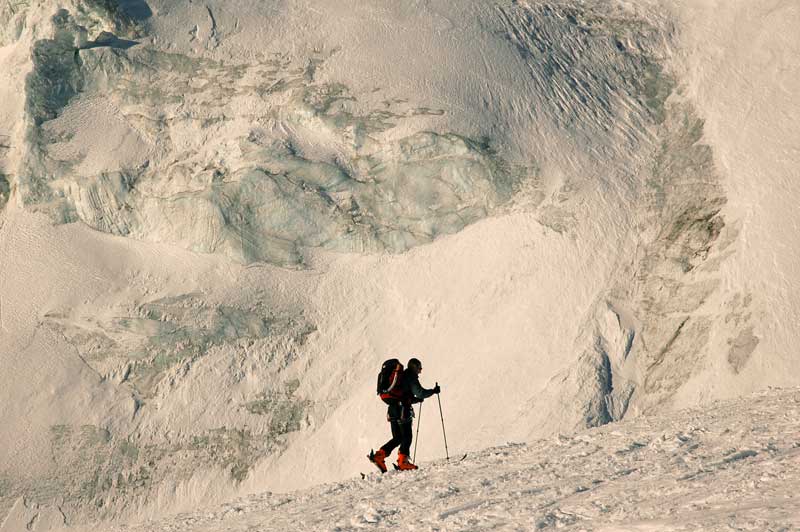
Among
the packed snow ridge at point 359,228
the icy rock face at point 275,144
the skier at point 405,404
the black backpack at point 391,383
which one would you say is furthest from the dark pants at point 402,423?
the icy rock face at point 275,144

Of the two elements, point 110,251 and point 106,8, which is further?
point 106,8

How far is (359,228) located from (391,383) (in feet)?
40.9

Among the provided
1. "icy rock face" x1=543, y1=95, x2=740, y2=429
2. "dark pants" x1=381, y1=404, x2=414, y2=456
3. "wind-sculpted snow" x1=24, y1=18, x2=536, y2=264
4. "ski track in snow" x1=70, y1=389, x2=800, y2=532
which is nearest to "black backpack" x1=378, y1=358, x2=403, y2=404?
"dark pants" x1=381, y1=404, x2=414, y2=456

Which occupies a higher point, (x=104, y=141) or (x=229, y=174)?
(x=104, y=141)

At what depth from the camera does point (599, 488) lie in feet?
36.7

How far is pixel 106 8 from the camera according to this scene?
30328 mm

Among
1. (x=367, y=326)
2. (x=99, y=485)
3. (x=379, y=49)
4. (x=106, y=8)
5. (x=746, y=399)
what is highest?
(x=106, y=8)

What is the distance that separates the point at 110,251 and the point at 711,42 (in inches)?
687

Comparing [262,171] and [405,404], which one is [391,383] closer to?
[405,404]

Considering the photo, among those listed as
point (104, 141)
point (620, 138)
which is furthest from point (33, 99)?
point (620, 138)

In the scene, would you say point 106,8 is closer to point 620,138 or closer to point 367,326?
point 367,326

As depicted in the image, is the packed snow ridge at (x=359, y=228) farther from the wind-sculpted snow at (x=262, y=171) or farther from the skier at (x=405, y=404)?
the skier at (x=405, y=404)

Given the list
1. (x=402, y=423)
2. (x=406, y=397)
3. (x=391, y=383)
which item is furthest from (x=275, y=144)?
(x=402, y=423)

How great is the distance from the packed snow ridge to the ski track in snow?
8.79 m
